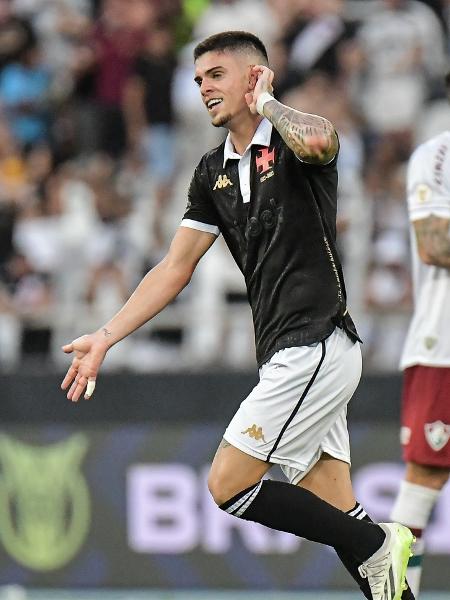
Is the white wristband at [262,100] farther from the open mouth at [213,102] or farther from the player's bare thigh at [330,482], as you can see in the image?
the player's bare thigh at [330,482]

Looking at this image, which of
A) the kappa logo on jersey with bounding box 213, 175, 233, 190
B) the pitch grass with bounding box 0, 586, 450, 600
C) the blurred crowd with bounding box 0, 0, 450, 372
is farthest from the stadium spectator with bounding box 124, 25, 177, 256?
the kappa logo on jersey with bounding box 213, 175, 233, 190

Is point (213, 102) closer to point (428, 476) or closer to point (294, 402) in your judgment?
point (294, 402)

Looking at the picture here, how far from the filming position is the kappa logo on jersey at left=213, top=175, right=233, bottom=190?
552 cm

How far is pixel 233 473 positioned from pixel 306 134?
4.33ft

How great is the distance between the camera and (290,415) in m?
5.34

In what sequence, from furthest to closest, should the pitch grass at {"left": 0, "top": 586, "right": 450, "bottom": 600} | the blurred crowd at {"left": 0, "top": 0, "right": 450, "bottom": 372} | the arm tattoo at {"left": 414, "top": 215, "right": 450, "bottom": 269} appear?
the blurred crowd at {"left": 0, "top": 0, "right": 450, "bottom": 372} → the pitch grass at {"left": 0, "top": 586, "right": 450, "bottom": 600} → the arm tattoo at {"left": 414, "top": 215, "right": 450, "bottom": 269}

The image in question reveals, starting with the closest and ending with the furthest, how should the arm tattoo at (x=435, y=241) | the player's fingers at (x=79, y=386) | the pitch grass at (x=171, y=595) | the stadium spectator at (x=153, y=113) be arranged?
the player's fingers at (x=79, y=386)
the arm tattoo at (x=435, y=241)
the pitch grass at (x=171, y=595)
the stadium spectator at (x=153, y=113)

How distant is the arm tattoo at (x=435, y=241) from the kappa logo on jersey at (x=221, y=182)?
1299 millimetres

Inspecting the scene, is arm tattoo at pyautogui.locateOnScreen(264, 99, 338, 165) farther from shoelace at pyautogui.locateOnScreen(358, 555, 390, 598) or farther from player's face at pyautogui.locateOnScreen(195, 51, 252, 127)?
shoelace at pyautogui.locateOnScreen(358, 555, 390, 598)

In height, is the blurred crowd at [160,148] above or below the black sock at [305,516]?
above

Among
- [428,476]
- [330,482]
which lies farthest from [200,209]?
[428,476]

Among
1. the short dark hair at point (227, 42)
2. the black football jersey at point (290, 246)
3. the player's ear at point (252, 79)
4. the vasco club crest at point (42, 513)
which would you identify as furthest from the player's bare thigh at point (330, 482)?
the vasco club crest at point (42, 513)

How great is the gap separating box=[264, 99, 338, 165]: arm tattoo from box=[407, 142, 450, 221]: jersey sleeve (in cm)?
144

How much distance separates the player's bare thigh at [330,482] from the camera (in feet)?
18.8
